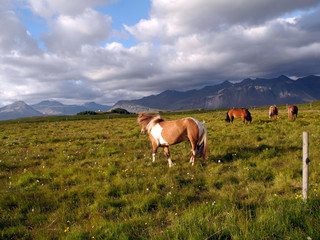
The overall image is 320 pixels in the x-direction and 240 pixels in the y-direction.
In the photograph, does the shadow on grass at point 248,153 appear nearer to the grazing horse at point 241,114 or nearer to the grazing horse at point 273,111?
the grazing horse at point 241,114

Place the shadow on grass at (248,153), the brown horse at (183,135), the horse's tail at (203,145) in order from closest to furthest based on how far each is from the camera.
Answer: the brown horse at (183,135)
the horse's tail at (203,145)
the shadow on grass at (248,153)

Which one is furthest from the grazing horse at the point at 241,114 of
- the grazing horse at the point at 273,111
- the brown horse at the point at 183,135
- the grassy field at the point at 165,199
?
the brown horse at the point at 183,135

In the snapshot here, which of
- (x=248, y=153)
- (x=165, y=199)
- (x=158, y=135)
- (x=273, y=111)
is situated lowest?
(x=165, y=199)

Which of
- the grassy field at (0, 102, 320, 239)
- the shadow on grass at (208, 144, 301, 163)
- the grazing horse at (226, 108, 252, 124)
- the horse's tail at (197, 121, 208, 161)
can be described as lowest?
the grassy field at (0, 102, 320, 239)

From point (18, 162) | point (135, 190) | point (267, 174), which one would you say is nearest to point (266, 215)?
point (267, 174)

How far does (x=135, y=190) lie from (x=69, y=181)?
3.19 meters

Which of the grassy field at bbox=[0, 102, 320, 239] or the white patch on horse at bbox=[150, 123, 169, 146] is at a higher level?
the white patch on horse at bbox=[150, 123, 169, 146]

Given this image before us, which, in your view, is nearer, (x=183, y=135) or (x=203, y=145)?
(x=183, y=135)

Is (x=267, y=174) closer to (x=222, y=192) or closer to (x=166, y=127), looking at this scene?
(x=222, y=192)

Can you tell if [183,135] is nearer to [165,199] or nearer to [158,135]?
[158,135]

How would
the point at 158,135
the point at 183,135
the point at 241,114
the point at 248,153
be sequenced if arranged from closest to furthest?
the point at 183,135, the point at 158,135, the point at 248,153, the point at 241,114

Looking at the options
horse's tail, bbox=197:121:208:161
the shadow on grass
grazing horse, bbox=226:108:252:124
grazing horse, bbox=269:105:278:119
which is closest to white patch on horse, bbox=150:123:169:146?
horse's tail, bbox=197:121:208:161

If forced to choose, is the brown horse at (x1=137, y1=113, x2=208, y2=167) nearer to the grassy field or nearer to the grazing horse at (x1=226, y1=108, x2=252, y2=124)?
the grassy field

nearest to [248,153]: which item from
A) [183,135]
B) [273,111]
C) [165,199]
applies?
[183,135]
